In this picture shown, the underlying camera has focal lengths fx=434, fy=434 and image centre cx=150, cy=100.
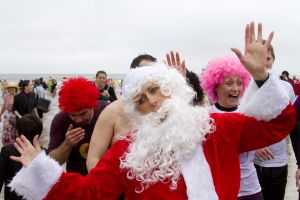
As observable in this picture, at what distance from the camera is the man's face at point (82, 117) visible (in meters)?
3.95

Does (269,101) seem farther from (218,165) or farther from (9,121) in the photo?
(9,121)

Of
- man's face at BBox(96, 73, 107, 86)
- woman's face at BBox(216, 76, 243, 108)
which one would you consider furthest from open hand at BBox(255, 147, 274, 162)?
man's face at BBox(96, 73, 107, 86)

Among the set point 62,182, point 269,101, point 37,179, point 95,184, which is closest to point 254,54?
point 269,101

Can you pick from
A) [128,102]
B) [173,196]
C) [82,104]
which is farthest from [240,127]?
[82,104]

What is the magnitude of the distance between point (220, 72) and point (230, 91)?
21 centimetres

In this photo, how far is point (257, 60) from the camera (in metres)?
2.38

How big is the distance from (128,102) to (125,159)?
1.37ft

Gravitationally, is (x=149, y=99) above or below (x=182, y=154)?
above

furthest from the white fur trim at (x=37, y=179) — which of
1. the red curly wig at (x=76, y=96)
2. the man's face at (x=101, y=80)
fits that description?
the man's face at (x=101, y=80)

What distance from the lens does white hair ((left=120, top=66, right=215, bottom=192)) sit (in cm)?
240

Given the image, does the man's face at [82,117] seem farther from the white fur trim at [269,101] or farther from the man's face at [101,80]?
the man's face at [101,80]

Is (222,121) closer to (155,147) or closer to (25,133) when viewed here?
(155,147)

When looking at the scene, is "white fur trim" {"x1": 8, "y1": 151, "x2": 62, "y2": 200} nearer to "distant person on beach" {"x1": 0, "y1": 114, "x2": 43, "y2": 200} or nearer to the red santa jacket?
the red santa jacket

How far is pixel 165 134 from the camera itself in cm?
249
